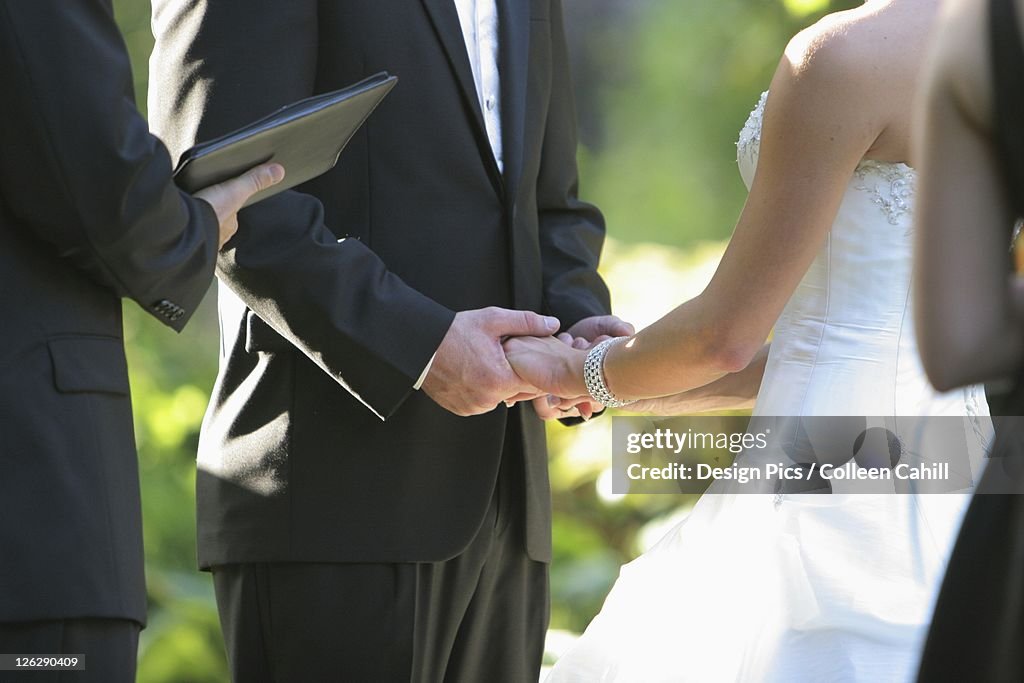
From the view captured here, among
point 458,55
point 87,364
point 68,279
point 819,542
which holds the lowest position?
point 819,542

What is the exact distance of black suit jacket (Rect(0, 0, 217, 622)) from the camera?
5.21ft

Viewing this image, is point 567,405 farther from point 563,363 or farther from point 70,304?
point 70,304

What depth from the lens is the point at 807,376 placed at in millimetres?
2344

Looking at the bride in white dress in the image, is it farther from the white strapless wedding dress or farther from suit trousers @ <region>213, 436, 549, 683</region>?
suit trousers @ <region>213, 436, 549, 683</region>

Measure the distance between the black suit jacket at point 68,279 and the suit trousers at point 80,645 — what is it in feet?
0.07

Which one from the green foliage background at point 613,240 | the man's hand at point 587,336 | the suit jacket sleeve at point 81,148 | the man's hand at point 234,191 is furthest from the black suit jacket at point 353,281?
the green foliage background at point 613,240

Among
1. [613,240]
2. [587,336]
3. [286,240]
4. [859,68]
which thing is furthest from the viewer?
[613,240]

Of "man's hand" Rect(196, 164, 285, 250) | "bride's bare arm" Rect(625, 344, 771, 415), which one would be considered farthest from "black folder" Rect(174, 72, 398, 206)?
"bride's bare arm" Rect(625, 344, 771, 415)

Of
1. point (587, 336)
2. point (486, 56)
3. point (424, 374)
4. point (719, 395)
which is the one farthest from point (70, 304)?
point (719, 395)

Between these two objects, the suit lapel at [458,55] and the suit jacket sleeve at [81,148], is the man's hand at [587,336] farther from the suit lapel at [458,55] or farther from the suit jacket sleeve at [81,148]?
the suit jacket sleeve at [81,148]

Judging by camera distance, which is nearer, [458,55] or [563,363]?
[458,55]

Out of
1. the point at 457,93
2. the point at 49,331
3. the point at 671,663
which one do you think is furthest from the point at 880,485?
the point at 49,331

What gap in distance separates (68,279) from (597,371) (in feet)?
3.43

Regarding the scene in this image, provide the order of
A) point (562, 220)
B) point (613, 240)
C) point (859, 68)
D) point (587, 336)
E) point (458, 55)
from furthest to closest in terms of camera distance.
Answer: point (613, 240) < point (562, 220) < point (587, 336) < point (458, 55) < point (859, 68)
